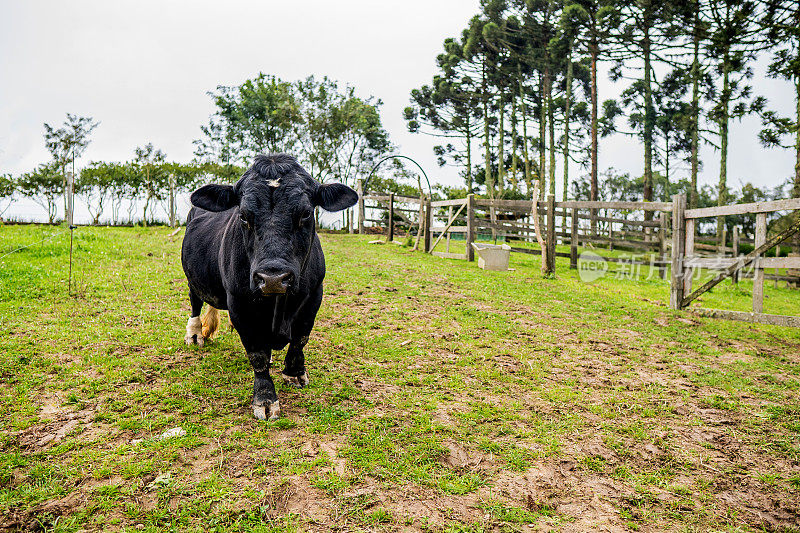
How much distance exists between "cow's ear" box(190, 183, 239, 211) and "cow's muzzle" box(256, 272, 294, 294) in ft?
3.49

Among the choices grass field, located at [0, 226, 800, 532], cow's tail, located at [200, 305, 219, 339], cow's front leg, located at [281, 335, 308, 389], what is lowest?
grass field, located at [0, 226, 800, 532]

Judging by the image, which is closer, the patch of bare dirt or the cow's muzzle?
the patch of bare dirt

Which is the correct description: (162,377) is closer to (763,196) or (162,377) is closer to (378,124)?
(378,124)

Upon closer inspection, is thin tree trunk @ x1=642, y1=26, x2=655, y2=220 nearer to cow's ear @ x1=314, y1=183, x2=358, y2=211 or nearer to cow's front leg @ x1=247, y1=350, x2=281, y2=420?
cow's ear @ x1=314, y1=183, x2=358, y2=211

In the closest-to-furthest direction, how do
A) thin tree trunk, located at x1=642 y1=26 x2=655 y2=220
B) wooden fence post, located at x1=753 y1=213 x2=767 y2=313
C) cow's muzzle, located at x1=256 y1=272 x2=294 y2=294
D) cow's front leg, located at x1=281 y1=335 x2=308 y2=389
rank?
cow's muzzle, located at x1=256 y1=272 x2=294 y2=294 → cow's front leg, located at x1=281 y1=335 x2=308 y2=389 → wooden fence post, located at x1=753 y1=213 x2=767 y2=313 → thin tree trunk, located at x1=642 y1=26 x2=655 y2=220

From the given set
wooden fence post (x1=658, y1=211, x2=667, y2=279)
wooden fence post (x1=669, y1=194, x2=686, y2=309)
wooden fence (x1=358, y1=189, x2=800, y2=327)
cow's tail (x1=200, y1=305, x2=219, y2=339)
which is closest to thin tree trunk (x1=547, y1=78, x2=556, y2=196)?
wooden fence (x1=358, y1=189, x2=800, y2=327)

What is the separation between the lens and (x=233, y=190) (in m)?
4.11

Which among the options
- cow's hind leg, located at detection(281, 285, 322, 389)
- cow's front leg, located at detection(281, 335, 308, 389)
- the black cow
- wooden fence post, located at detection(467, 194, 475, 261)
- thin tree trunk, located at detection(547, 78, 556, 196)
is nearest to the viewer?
the black cow

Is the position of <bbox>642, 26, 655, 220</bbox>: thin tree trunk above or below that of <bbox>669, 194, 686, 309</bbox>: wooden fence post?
above

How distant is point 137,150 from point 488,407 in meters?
38.4

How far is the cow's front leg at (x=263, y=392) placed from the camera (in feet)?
13.1

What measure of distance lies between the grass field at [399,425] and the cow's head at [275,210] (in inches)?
52.5

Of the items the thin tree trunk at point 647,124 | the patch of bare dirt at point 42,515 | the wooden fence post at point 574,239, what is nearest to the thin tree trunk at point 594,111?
the thin tree trunk at point 647,124

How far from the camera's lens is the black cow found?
3.55 metres
